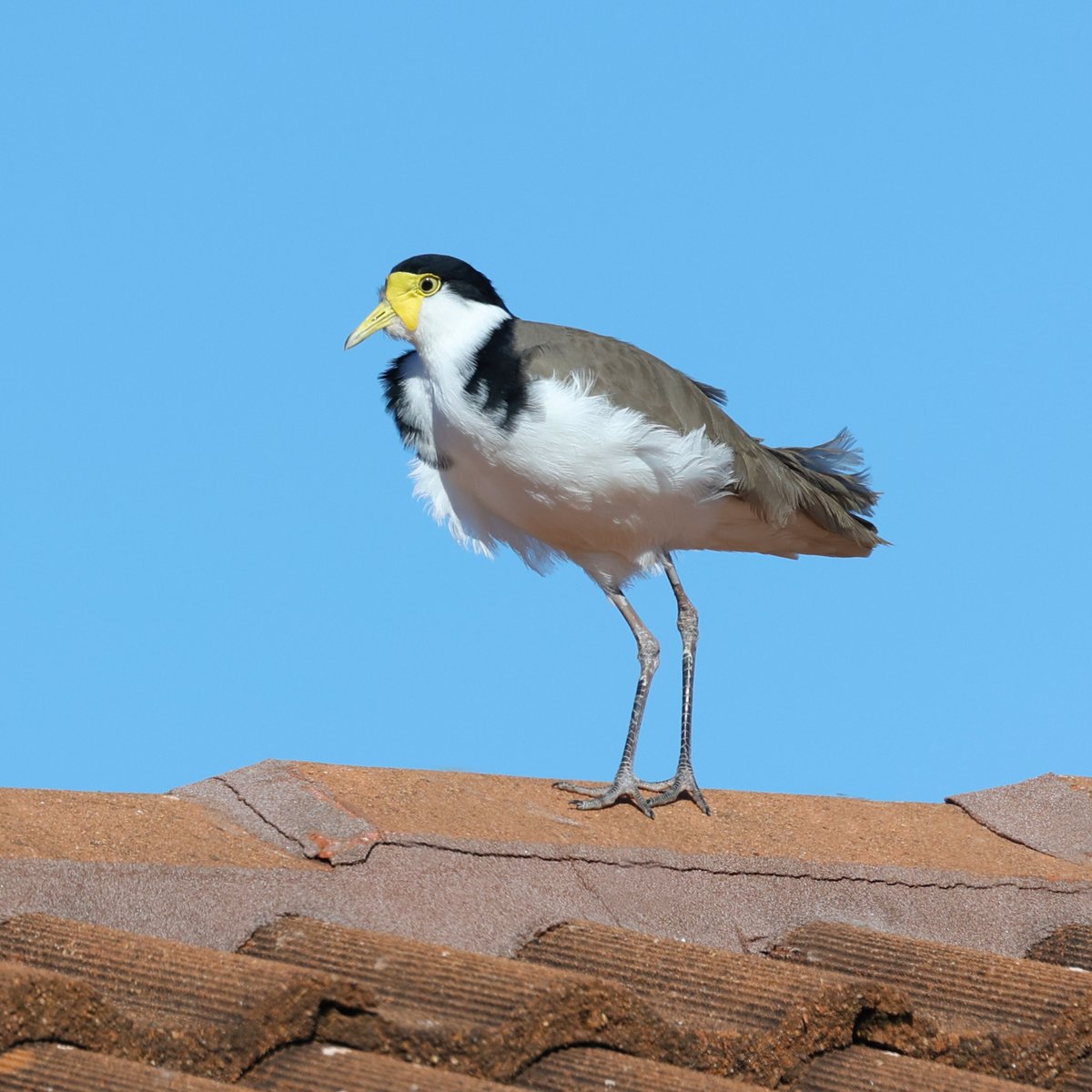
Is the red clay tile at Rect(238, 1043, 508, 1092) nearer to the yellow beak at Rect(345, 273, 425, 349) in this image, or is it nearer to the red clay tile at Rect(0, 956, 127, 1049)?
the red clay tile at Rect(0, 956, 127, 1049)

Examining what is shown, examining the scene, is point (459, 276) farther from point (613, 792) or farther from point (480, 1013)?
point (480, 1013)

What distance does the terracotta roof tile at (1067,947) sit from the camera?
420 cm

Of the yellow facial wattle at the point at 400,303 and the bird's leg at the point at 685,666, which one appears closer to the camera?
the bird's leg at the point at 685,666

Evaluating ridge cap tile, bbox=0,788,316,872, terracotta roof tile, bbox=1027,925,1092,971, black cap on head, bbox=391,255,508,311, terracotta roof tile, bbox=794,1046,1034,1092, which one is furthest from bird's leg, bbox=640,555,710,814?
terracotta roof tile, bbox=794,1046,1034,1092

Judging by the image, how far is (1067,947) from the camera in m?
4.29

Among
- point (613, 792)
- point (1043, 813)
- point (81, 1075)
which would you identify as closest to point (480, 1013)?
point (81, 1075)

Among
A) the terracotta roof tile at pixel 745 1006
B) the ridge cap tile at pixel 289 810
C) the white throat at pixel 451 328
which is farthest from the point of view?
the white throat at pixel 451 328

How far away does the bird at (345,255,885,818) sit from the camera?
5871 mm

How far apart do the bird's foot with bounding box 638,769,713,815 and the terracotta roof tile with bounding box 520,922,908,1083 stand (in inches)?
68.7

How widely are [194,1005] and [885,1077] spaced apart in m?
1.13

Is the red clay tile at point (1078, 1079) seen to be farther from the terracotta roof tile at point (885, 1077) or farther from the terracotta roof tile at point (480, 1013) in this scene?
the terracotta roof tile at point (480, 1013)

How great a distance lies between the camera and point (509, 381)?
5.90 m

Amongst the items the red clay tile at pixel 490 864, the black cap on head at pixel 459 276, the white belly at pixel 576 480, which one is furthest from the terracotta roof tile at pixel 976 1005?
the black cap on head at pixel 459 276

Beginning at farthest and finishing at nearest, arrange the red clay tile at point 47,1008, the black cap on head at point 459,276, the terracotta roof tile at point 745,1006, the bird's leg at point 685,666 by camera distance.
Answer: the black cap on head at point 459,276
the bird's leg at point 685,666
the terracotta roof tile at point 745,1006
the red clay tile at point 47,1008
